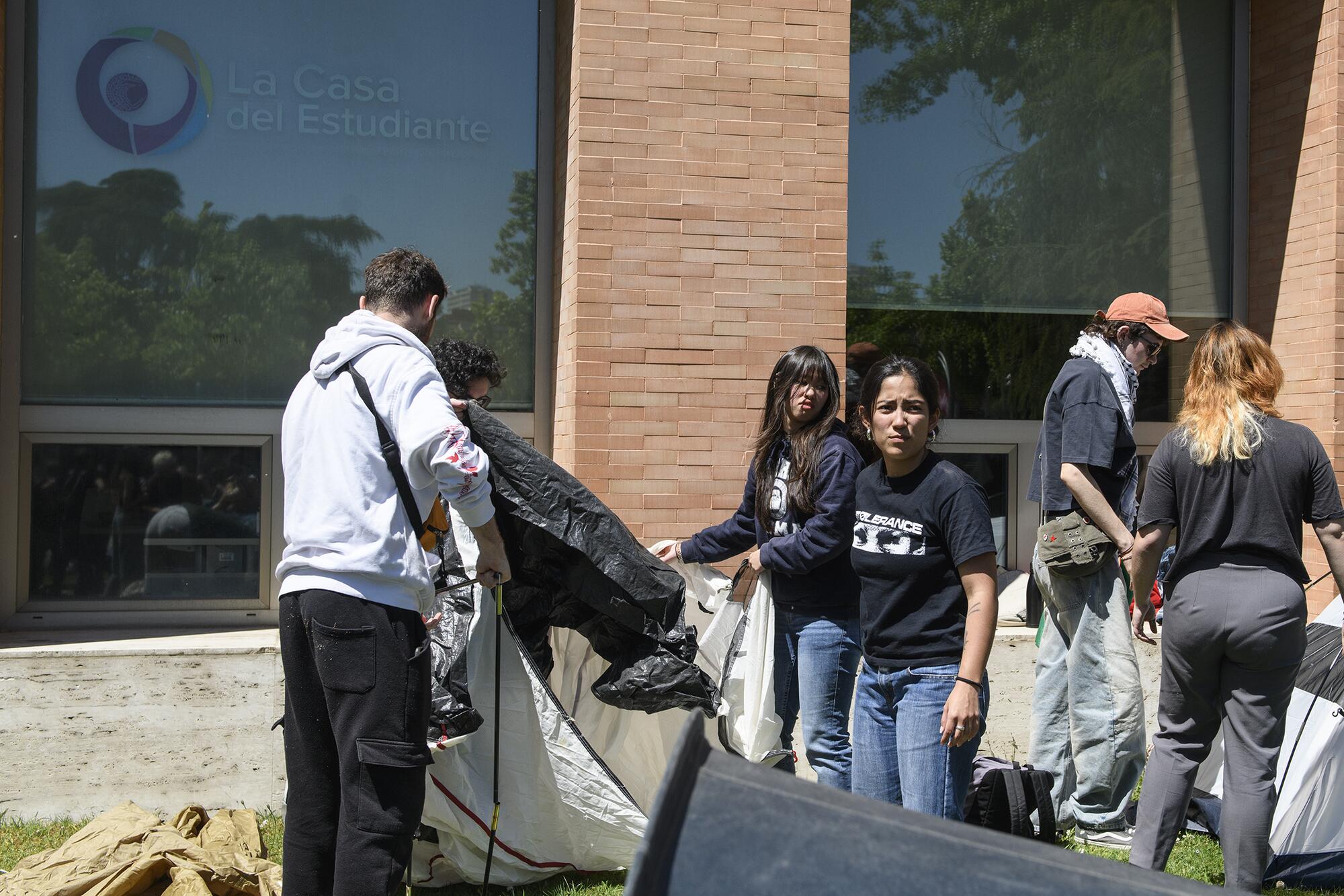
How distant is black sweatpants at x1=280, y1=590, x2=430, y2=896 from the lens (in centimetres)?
307

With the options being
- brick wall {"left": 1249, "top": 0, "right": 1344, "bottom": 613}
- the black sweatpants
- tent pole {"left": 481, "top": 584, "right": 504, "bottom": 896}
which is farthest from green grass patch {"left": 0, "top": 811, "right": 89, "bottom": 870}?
brick wall {"left": 1249, "top": 0, "right": 1344, "bottom": 613}

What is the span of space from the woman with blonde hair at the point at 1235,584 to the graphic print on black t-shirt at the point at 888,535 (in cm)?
109

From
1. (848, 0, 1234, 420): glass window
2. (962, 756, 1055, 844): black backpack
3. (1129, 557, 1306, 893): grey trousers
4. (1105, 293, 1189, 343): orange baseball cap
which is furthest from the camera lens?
(848, 0, 1234, 420): glass window

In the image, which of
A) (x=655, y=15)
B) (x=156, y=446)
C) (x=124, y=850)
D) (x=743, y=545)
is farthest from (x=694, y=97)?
(x=124, y=850)

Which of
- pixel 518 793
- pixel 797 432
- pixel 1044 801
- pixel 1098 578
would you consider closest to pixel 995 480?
pixel 1098 578

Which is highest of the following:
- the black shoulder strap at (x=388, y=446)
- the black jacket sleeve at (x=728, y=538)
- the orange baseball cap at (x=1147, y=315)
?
the orange baseball cap at (x=1147, y=315)

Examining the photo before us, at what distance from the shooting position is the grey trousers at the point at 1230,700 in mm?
3594

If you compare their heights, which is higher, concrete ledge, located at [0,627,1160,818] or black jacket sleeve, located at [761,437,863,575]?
black jacket sleeve, located at [761,437,863,575]

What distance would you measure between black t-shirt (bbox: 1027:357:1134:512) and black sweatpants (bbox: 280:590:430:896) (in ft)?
9.09

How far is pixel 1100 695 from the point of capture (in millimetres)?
4609

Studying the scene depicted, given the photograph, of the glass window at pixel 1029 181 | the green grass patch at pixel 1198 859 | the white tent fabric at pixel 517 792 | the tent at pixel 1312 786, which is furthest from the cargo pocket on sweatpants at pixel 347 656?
the glass window at pixel 1029 181

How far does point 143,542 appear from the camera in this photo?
5.68m

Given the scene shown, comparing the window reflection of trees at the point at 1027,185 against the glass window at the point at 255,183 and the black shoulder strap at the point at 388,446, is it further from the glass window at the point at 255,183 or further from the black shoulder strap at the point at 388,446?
the black shoulder strap at the point at 388,446

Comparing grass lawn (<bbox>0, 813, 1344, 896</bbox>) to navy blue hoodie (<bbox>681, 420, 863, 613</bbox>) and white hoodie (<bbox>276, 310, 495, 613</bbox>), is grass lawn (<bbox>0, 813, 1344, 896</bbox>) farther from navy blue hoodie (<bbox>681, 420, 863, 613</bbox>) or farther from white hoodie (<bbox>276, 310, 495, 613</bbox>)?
white hoodie (<bbox>276, 310, 495, 613</bbox>)
